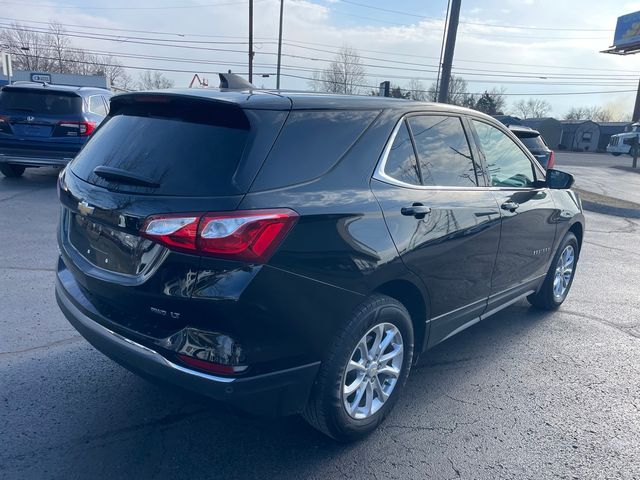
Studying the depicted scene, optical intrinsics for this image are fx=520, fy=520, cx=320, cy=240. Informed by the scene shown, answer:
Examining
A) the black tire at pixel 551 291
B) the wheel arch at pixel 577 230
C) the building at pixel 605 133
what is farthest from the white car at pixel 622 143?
the black tire at pixel 551 291

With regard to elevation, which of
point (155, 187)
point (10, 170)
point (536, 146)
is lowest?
point (10, 170)

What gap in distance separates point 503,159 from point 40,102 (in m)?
9.02

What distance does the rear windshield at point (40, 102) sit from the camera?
32.0 ft

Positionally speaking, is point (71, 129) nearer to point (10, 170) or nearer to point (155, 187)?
point (10, 170)

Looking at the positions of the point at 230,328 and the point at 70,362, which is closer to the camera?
the point at 230,328

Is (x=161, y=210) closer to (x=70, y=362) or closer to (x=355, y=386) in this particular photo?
(x=355, y=386)

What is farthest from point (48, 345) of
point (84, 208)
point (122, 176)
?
point (122, 176)

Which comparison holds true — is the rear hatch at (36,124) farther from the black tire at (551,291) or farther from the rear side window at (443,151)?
the black tire at (551,291)

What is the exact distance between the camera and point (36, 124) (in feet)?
31.8

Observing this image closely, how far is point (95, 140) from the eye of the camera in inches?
121

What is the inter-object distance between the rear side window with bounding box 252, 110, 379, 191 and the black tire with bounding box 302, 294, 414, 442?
75 centimetres

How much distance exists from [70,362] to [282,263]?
7.17 ft

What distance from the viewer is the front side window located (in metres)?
3.92

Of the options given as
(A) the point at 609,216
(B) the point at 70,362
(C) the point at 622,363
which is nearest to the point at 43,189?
(B) the point at 70,362
